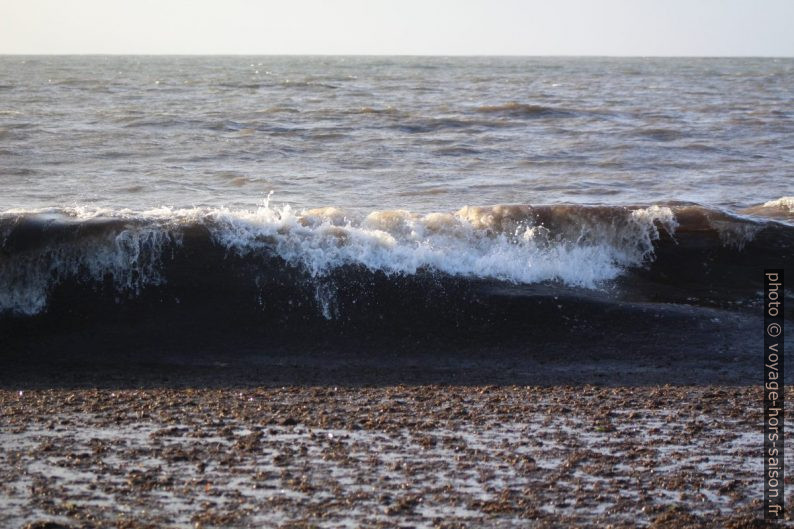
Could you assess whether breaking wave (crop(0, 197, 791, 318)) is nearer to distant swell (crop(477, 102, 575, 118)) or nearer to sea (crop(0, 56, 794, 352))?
sea (crop(0, 56, 794, 352))

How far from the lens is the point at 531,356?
325 inches

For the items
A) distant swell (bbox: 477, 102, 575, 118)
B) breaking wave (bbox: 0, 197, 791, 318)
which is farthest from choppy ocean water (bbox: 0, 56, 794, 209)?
breaking wave (bbox: 0, 197, 791, 318)

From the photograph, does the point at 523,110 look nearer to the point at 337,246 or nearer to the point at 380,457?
the point at 337,246

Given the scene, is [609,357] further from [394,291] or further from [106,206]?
[106,206]

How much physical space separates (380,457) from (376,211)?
684cm

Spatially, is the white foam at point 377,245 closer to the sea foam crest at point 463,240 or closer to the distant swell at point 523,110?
the sea foam crest at point 463,240

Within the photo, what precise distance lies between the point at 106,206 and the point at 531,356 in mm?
7031

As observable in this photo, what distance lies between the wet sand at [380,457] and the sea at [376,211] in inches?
79.8

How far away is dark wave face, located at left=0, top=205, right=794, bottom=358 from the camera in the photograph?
8.68 meters

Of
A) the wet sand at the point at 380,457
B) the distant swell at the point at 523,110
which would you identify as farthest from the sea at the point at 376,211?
the wet sand at the point at 380,457

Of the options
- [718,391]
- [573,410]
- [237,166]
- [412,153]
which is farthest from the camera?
[412,153]

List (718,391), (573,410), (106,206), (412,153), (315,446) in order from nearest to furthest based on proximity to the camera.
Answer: (315,446)
(573,410)
(718,391)
(106,206)
(412,153)

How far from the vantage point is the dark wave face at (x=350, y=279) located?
28.5 ft

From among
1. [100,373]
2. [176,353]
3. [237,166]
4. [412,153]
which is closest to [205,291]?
[176,353]
